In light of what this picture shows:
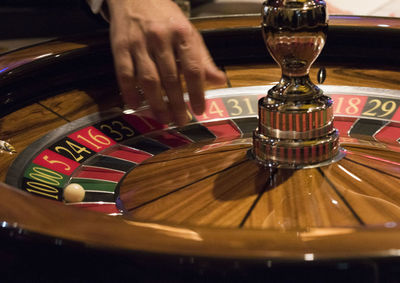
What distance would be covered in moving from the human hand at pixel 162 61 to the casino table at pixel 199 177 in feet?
0.38

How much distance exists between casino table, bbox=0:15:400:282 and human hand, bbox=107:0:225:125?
115 millimetres

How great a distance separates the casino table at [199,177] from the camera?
52 cm

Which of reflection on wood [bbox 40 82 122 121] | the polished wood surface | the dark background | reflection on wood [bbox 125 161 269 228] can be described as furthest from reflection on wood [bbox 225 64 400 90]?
the dark background

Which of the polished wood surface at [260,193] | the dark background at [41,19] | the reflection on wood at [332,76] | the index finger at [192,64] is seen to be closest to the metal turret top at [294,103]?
the polished wood surface at [260,193]

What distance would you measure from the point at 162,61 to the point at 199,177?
26cm

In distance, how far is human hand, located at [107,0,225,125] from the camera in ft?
3.80

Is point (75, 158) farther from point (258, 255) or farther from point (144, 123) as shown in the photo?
point (258, 255)

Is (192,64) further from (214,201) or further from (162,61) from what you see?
(214,201)

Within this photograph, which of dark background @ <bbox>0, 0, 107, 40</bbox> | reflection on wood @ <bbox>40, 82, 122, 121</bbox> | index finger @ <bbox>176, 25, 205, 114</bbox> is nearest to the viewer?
index finger @ <bbox>176, 25, 205, 114</bbox>

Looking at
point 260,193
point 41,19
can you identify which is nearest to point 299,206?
point 260,193

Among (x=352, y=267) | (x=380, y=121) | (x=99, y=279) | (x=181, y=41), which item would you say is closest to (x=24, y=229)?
(x=99, y=279)

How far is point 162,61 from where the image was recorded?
1.16 meters

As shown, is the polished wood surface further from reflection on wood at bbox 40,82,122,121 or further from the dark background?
the dark background

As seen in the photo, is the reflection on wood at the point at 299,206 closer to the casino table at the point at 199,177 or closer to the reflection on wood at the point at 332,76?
the casino table at the point at 199,177
